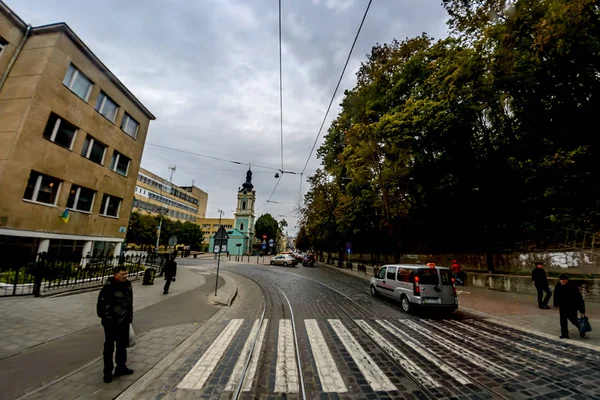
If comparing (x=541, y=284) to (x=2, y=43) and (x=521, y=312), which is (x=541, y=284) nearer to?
(x=521, y=312)

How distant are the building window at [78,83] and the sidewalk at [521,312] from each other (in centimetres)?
2190

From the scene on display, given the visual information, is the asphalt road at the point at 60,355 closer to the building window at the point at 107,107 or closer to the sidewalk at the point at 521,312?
the sidewalk at the point at 521,312

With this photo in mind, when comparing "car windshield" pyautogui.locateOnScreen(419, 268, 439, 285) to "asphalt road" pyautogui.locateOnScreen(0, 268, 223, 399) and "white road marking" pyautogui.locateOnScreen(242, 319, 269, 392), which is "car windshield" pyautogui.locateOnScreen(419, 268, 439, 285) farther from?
"asphalt road" pyautogui.locateOnScreen(0, 268, 223, 399)

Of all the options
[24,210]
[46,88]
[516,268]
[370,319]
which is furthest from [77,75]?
[516,268]

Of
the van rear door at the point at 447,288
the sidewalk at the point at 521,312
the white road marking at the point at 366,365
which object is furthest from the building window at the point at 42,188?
the sidewalk at the point at 521,312

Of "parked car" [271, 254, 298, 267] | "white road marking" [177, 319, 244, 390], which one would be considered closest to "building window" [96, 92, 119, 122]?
"white road marking" [177, 319, 244, 390]

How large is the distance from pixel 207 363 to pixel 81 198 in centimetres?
1550

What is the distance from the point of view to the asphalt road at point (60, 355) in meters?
3.56

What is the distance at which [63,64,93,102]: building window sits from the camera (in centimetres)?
1317

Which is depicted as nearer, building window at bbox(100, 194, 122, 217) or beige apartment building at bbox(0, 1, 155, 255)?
beige apartment building at bbox(0, 1, 155, 255)

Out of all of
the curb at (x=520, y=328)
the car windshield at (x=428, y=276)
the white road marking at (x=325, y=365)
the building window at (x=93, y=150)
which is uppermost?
the building window at (x=93, y=150)

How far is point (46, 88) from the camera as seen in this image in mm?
11875

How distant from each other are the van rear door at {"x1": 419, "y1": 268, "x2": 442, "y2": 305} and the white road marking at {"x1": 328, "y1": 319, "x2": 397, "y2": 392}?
11.6 feet

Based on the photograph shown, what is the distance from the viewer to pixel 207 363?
14.7ft
